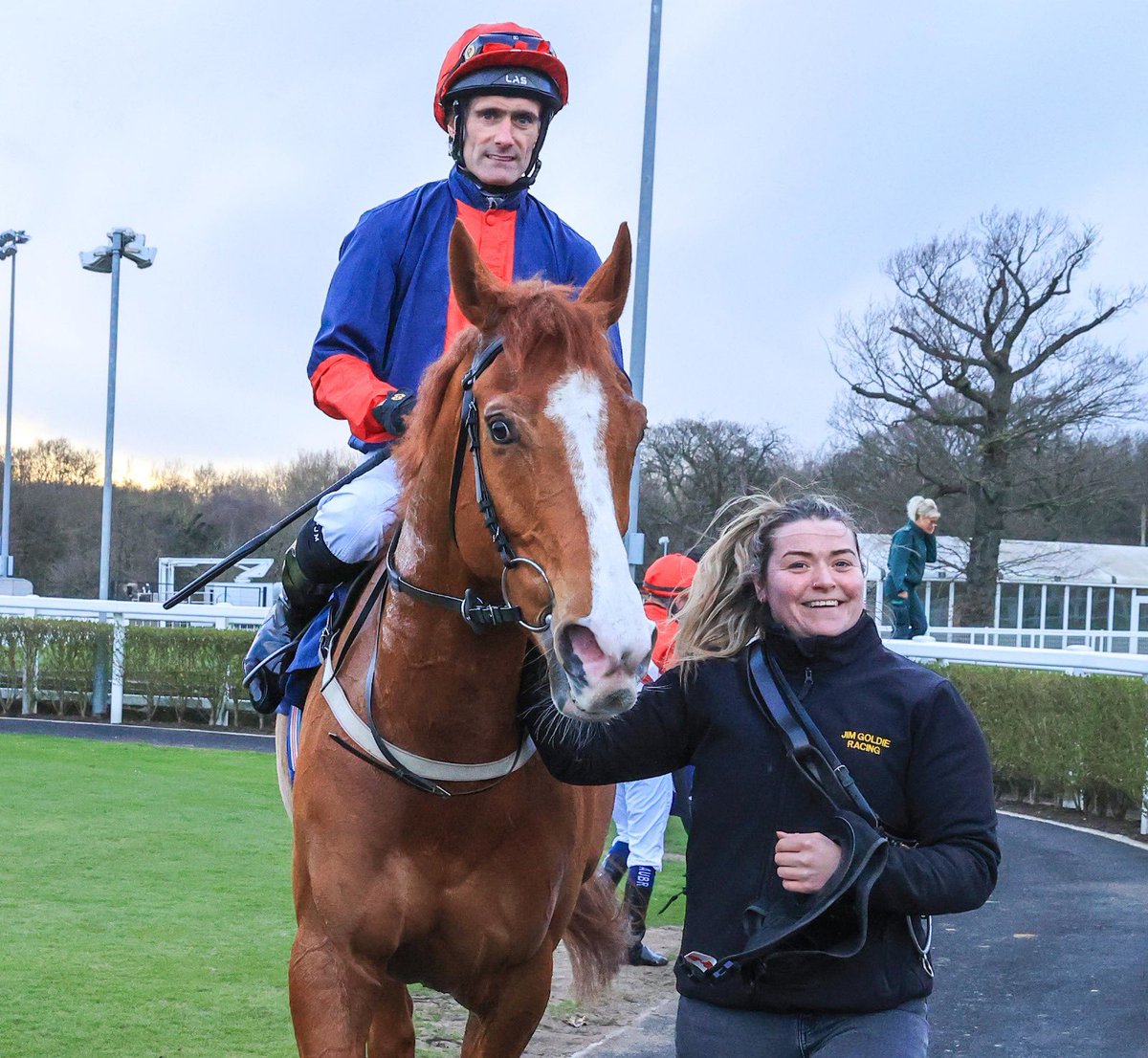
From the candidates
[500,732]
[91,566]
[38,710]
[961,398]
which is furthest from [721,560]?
[91,566]

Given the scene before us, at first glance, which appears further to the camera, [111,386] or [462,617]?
[111,386]

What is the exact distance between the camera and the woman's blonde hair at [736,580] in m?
2.67

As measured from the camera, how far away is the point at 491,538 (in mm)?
2283

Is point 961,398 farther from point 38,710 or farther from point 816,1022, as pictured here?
point 816,1022

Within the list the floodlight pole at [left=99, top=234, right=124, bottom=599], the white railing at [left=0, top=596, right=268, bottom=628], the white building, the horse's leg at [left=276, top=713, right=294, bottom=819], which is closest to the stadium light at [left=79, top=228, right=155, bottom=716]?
the floodlight pole at [left=99, top=234, right=124, bottom=599]

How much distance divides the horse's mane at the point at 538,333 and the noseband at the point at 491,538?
0.25 ft

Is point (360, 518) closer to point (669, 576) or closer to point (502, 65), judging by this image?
point (502, 65)

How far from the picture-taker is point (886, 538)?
27.1m

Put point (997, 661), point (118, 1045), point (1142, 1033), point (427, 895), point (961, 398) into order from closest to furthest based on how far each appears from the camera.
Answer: point (427, 895), point (118, 1045), point (1142, 1033), point (997, 661), point (961, 398)

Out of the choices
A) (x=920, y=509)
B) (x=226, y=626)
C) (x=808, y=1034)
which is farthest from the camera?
(x=226, y=626)

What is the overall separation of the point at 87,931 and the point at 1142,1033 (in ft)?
13.1

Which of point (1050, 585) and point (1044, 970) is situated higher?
point (1050, 585)

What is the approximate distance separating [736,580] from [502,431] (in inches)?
30.8

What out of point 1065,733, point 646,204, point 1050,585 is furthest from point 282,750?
point 1050,585
